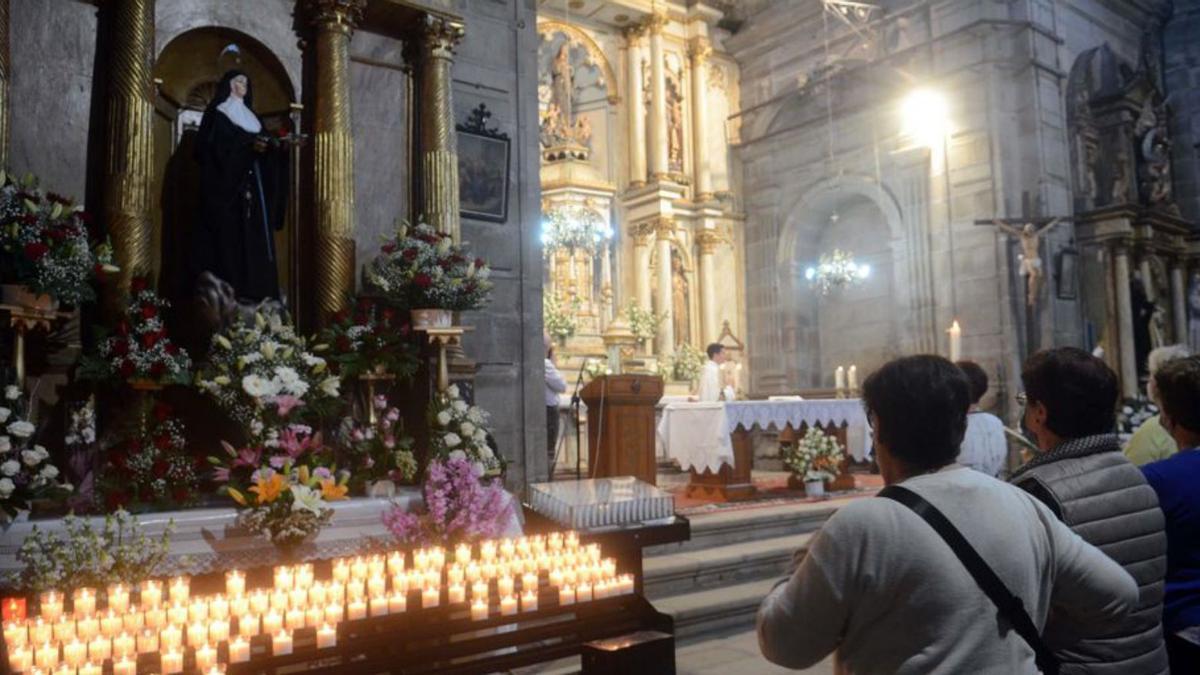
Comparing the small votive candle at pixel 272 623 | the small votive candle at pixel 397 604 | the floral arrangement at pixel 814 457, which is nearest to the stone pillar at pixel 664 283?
the floral arrangement at pixel 814 457

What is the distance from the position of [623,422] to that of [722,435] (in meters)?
1.47

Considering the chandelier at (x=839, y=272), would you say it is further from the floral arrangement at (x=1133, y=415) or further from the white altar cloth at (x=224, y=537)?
the white altar cloth at (x=224, y=537)

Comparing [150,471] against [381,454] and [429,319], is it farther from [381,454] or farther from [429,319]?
[429,319]

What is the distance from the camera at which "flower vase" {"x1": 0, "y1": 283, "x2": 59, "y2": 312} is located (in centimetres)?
458

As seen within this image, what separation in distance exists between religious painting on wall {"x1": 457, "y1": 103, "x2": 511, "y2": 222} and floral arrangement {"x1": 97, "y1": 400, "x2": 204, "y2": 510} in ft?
10.1

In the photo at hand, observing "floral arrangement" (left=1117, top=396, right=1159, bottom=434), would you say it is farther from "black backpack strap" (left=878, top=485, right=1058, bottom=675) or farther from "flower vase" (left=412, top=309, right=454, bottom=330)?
"black backpack strap" (left=878, top=485, right=1058, bottom=675)

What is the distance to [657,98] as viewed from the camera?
624 inches

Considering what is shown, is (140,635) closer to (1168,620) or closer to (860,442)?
(1168,620)

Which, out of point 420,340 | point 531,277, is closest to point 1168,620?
point 420,340

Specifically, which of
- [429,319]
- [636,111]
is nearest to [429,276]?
[429,319]

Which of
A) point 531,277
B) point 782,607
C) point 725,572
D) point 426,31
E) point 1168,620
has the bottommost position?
point 725,572

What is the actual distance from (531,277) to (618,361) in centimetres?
573

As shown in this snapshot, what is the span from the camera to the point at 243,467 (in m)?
5.04

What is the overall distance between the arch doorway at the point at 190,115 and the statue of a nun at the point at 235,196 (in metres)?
0.20
